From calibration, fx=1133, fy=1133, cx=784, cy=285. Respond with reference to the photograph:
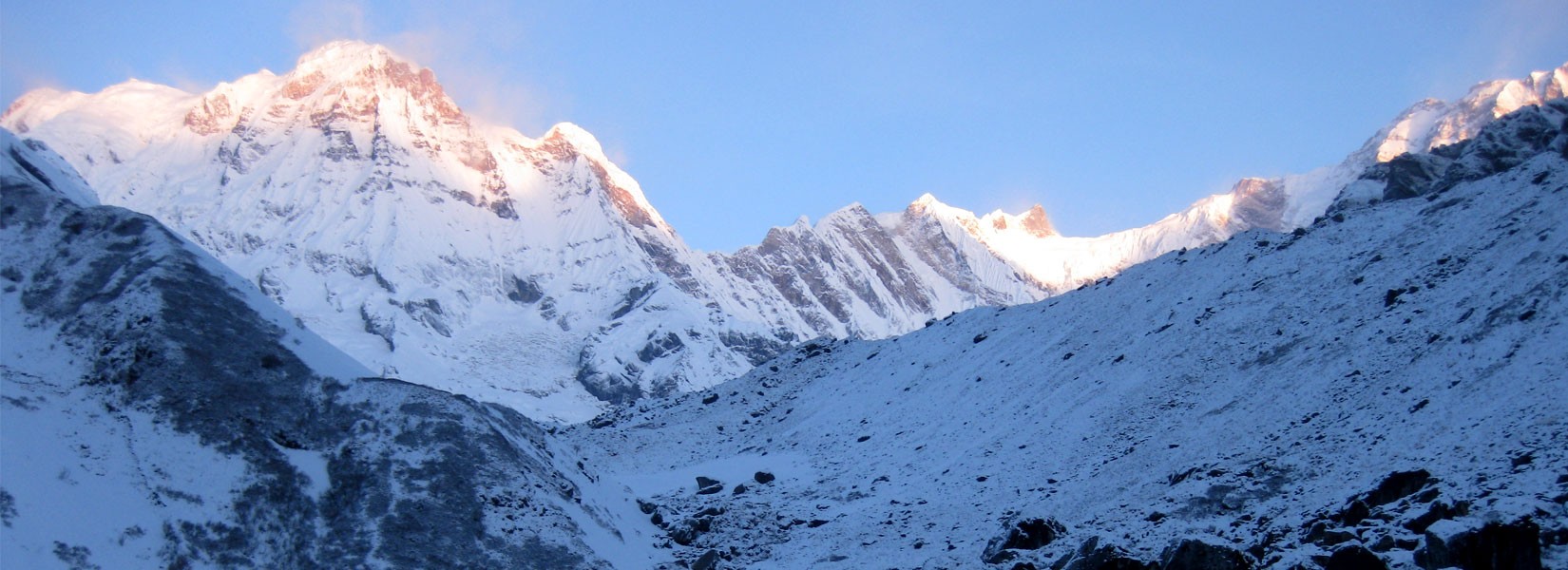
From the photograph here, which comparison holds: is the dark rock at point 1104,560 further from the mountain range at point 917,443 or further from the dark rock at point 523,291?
the dark rock at point 523,291

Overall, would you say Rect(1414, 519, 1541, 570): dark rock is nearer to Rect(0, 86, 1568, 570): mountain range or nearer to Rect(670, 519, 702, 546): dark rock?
Rect(0, 86, 1568, 570): mountain range

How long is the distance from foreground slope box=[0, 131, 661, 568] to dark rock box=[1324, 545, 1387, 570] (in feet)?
53.6

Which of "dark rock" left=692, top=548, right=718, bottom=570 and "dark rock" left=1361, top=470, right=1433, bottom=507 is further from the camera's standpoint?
"dark rock" left=692, top=548, right=718, bottom=570

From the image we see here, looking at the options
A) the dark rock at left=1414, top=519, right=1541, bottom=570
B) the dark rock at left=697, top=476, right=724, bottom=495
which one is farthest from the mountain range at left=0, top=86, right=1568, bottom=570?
the dark rock at left=697, top=476, right=724, bottom=495

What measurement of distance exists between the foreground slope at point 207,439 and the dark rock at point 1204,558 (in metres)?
13.7

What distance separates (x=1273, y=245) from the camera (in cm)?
4681

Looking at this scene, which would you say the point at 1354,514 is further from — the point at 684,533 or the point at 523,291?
the point at 523,291

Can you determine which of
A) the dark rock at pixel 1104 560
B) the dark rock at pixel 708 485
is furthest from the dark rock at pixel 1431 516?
the dark rock at pixel 708 485

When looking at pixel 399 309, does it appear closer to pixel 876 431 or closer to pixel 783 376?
pixel 783 376

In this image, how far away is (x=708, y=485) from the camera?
40625 mm

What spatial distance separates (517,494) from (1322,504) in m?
18.4

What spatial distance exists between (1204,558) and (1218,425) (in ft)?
41.1

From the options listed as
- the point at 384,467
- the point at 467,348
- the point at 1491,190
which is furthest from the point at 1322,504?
the point at 467,348

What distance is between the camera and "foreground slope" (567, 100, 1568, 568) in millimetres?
21438
